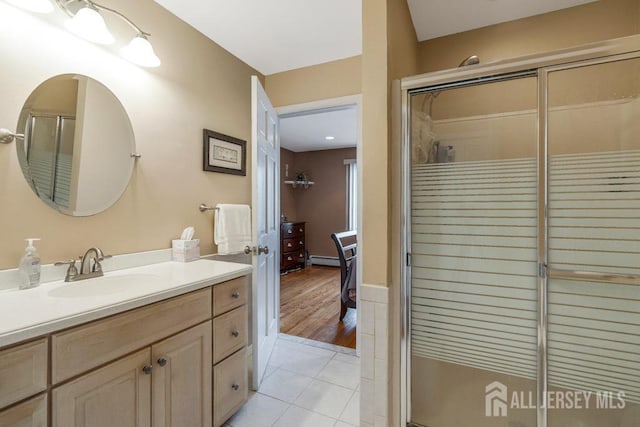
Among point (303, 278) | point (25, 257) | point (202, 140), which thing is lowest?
point (303, 278)

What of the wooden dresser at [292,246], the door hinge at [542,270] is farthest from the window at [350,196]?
the door hinge at [542,270]

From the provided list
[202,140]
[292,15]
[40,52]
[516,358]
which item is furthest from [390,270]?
[40,52]

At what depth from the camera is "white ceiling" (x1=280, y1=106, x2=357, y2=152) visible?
3.64 metres

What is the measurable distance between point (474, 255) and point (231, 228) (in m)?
1.51

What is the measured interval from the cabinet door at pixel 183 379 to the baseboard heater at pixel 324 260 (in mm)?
4337

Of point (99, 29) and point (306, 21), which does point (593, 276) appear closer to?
point (306, 21)

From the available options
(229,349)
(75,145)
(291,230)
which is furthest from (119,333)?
(291,230)

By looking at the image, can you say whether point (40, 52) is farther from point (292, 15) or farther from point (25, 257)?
point (292, 15)

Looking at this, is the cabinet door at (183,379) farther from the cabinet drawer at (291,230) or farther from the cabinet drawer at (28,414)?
the cabinet drawer at (291,230)

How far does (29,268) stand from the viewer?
1.10m

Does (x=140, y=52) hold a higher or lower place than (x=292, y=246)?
higher

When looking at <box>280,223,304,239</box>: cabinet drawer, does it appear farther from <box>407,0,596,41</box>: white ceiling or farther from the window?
<box>407,0,596,41</box>: white ceiling

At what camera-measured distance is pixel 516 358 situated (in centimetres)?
135

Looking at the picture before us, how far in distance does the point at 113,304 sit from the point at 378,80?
1465mm
